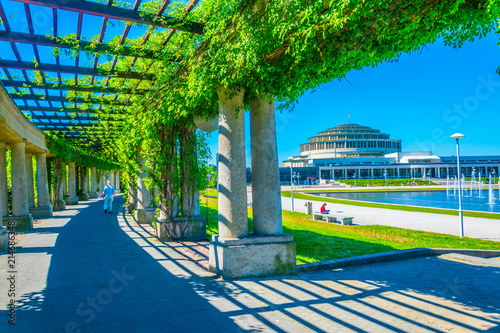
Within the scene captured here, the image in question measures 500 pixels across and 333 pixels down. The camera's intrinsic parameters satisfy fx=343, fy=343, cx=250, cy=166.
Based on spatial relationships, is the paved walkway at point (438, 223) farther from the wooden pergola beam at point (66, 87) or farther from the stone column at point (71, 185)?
the stone column at point (71, 185)

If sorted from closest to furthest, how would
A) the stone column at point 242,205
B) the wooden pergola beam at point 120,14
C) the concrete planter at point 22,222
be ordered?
the wooden pergola beam at point 120,14 < the stone column at point 242,205 < the concrete planter at point 22,222

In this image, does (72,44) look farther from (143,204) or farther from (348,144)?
(348,144)

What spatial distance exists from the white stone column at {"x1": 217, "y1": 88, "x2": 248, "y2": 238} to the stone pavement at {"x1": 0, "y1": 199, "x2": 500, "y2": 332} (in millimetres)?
1010

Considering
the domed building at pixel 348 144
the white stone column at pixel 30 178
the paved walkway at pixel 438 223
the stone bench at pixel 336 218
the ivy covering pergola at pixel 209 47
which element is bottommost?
the paved walkway at pixel 438 223

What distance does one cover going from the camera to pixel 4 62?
8.10m

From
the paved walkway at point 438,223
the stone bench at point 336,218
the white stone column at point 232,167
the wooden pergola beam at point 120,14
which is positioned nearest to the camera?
the wooden pergola beam at point 120,14

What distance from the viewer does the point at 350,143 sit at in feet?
377

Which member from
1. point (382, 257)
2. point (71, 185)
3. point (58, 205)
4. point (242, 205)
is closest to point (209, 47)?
point (242, 205)

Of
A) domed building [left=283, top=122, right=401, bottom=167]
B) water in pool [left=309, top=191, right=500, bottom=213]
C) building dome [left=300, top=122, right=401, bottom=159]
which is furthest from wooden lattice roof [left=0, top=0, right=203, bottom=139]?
building dome [left=300, top=122, right=401, bottom=159]

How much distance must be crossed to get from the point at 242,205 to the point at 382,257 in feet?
11.0

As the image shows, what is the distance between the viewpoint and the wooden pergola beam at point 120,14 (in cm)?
540

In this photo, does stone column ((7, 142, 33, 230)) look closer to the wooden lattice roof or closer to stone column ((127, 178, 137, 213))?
the wooden lattice roof

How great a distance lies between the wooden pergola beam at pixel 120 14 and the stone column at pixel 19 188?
9.20 meters

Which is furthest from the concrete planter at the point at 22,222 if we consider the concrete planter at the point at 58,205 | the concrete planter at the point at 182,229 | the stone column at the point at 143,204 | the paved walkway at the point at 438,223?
the paved walkway at the point at 438,223
